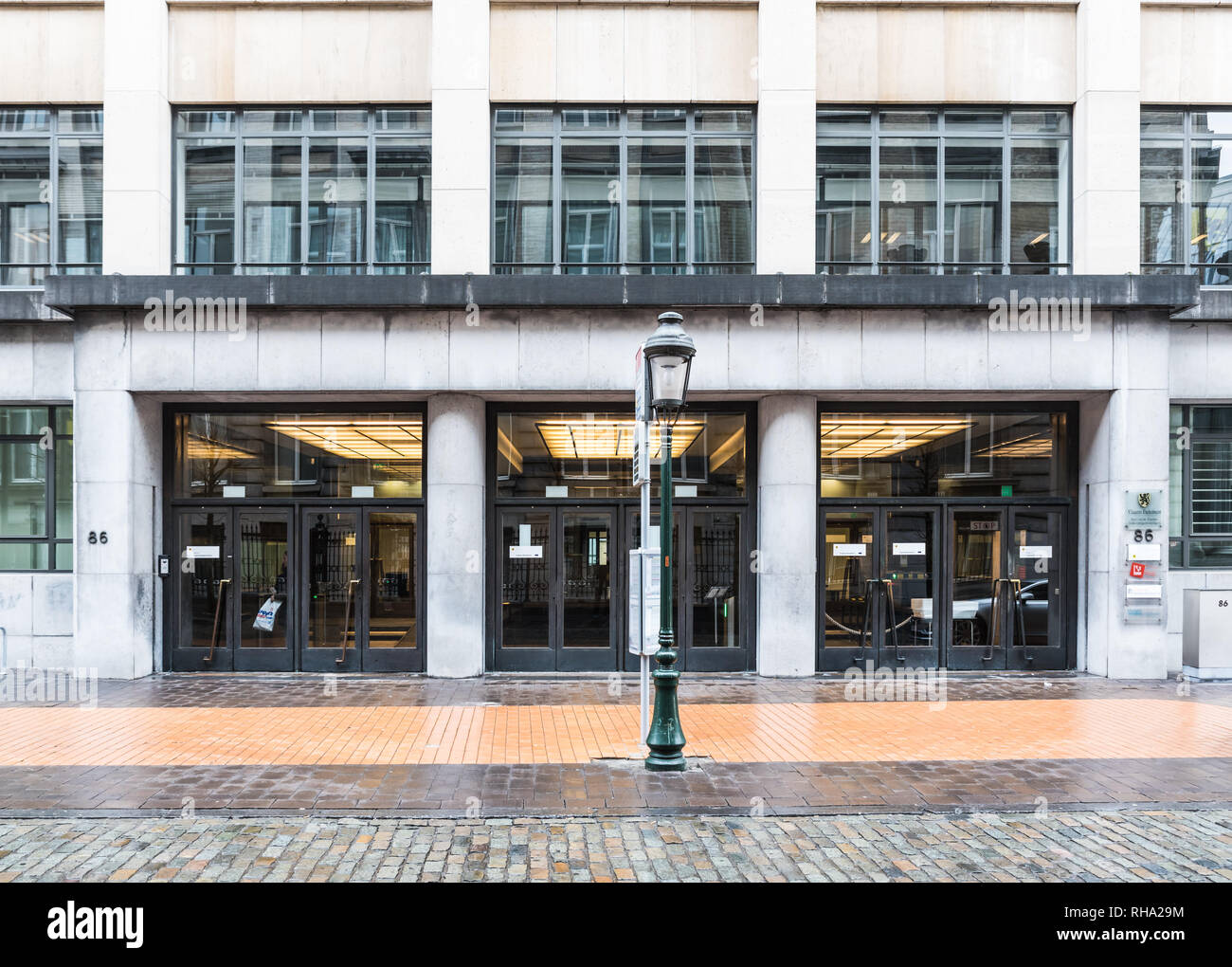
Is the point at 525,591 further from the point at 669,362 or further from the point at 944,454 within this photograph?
the point at 944,454

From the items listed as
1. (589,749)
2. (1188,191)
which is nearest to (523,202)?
(589,749)

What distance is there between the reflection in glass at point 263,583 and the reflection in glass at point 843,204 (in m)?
9.52

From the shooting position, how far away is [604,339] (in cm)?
1209

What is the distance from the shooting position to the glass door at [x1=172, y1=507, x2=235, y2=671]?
1273 cm

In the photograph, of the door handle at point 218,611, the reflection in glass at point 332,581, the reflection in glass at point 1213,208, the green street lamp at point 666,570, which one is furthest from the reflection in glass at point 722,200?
the door handle at point 218,611

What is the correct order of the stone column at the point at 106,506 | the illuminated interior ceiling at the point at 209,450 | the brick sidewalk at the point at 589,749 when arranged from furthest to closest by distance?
the illuminated interior ceiling at the point at 209,450
the stone column at the point at 106,506
the brick sidewalk at the point at 589,749

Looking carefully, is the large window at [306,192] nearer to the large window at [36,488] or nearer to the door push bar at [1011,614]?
the large window at [36,488]

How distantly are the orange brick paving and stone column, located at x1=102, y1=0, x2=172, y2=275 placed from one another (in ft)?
22.0

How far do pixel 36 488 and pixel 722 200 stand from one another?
11.7 meters

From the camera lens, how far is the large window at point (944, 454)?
12.9 meters

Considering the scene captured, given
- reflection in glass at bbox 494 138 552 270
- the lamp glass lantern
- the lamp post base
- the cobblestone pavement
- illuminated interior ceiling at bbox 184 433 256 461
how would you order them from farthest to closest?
illuminated interior ceiling at bbox 184 433 256 461, reflection in glass at bbox 494 138 552 270, the lamp glass lantern, the lamp post base, the cobblestone pavement

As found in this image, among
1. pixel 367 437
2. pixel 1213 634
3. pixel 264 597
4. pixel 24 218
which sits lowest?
pixel 1213 634

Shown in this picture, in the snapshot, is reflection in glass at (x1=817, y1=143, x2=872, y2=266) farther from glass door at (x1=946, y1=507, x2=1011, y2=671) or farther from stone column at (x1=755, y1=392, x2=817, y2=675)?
glass door at (x1=946, y1=507, x2=1011, y2=671)

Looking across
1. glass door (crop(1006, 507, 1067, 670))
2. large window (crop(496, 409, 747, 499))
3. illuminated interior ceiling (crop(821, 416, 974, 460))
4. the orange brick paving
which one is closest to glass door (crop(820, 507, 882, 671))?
illuminated interior ceiling (crop(821, 416, 974, 460))
